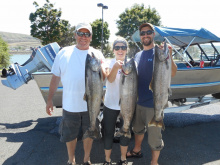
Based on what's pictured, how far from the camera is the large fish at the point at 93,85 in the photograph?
222cm

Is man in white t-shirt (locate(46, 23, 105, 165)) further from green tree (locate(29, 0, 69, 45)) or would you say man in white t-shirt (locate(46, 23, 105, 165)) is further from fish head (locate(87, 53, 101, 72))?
green tree (locate(29, 0, 69, 45))

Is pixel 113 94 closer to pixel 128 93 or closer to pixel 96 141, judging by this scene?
pixel 128 93

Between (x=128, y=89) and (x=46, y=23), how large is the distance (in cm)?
2653

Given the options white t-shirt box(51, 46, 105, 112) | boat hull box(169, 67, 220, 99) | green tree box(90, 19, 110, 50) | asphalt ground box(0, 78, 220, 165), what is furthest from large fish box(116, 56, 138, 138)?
green tree box(90, 19, 110, 50)

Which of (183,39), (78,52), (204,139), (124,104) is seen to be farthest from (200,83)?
(78,52)

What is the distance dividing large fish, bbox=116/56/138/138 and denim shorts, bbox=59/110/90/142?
0.65 m

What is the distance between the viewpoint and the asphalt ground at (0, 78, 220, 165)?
3254 millimetres

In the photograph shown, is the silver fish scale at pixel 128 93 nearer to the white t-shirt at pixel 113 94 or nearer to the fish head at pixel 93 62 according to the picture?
the white t-shirt at pixel 113 94

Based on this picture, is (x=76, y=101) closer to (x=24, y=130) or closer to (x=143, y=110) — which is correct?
(x=143, y=110)

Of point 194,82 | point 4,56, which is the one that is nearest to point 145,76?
point 194,82

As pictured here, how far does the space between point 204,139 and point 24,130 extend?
4550 mm

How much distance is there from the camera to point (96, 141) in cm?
406

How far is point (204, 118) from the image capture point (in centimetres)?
537

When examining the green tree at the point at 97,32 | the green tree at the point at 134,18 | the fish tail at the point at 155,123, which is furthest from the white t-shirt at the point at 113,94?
the green tree at the point at 97,32
